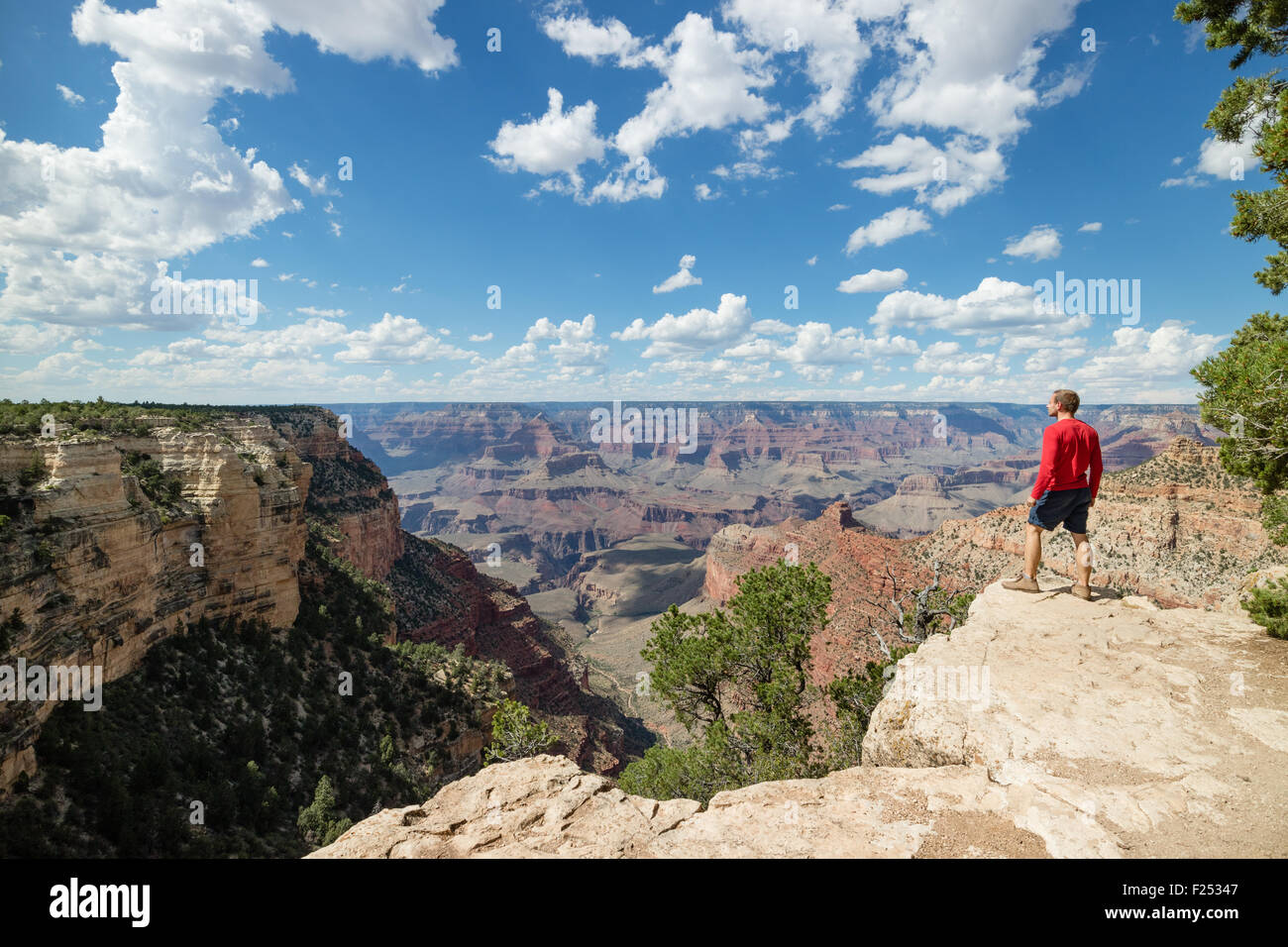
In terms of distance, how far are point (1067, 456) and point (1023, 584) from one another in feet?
7.92

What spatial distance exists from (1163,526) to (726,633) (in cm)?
5726

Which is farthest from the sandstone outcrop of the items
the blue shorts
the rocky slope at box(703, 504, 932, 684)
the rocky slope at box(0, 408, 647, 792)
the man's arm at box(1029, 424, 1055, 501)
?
the rocky slope at box(0, 408, 647, 792)

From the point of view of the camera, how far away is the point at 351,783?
2036cm

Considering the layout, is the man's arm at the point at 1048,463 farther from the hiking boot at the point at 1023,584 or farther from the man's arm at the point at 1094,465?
the hiking boot at the point at 1023,584

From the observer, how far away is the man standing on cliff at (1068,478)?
7973 mm

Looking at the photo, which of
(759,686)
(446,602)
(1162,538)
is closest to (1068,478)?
(759,686)

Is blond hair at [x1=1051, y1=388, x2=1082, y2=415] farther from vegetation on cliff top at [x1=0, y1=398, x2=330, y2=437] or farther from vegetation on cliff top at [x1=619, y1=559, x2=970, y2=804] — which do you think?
vegetation on cliff top at [x1=0, y1=398, x2=330, y2=437]

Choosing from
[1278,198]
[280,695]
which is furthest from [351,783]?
[1278,198]

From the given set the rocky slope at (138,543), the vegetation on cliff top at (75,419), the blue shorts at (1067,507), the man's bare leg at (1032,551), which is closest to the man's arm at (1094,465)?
the blue shorts at (1067,507)

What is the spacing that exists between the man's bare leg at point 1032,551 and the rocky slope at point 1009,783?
4.93 feet

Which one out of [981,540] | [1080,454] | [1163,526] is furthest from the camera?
[981,540]

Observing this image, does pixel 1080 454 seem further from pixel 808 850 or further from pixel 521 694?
pixel 521 694

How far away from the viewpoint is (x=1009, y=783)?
188 inches

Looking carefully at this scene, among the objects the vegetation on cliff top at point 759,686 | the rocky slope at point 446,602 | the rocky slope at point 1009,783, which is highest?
the rocky slope at point 1009,783
